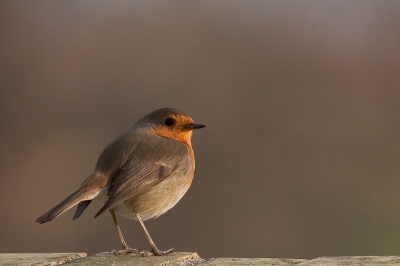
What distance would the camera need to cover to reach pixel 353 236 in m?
7.30

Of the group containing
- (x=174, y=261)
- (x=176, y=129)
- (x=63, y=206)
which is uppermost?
(x=176, y=129)

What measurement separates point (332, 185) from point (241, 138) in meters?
0.95

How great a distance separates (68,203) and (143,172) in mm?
448

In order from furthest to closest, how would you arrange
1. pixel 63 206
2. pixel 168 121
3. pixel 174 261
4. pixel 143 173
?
pixel 168 121 → pixel 143 173 → pixel 63 206 → pixel 174 261

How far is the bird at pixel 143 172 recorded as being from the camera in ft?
12.7

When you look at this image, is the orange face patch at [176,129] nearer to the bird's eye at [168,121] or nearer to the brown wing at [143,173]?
the bird's eye at [168,121]

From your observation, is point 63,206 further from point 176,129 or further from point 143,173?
point 176,129

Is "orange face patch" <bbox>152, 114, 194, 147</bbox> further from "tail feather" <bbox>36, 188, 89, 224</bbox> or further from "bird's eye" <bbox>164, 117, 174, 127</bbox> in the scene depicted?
"tail feather" <bbox>36, 188, 89, 224</bbox>

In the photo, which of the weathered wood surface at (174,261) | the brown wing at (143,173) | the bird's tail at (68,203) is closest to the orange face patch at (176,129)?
the brown wing at (143,173)

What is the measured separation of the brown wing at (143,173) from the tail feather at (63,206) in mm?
120

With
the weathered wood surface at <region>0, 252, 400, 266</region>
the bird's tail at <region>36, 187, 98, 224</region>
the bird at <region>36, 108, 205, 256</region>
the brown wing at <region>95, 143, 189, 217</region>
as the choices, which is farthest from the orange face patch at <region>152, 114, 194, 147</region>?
the weathered wood surface at <region>0, 252, 400, 266</region>

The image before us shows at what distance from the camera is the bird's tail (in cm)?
351

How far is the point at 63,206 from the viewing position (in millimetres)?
3619

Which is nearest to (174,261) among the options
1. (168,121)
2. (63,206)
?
(63,206)
